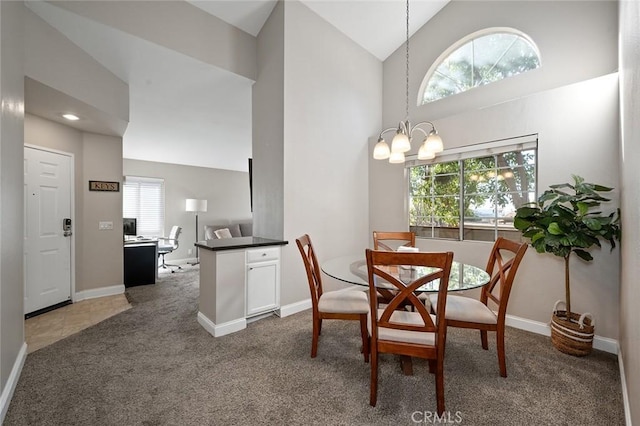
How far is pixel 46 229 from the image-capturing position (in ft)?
10.7

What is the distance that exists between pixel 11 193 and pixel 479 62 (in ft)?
15.7

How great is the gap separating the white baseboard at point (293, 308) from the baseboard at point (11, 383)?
199 cm

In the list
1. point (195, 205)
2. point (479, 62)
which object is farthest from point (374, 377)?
point (195, 205)

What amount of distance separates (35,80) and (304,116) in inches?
96.0

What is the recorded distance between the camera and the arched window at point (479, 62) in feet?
9.98

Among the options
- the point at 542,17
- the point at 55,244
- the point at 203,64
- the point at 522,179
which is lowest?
the point at 55,244

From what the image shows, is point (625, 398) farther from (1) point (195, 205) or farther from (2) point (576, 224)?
(1) point (195, 205)

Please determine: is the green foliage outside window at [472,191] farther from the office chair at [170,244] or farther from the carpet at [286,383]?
the office chair at [170,244]

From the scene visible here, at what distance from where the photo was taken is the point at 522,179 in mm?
2881

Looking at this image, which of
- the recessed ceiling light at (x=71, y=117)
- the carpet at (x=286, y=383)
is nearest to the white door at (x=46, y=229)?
the recessed ceiling light at (x=71, y=117)

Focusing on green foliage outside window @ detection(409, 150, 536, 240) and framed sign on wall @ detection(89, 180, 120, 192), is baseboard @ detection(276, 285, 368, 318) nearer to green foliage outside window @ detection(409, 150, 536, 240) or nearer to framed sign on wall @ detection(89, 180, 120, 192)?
green foliage outside window @ detection(409, 150, 536, 240)

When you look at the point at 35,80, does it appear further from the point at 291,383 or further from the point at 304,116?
the point at 291,383

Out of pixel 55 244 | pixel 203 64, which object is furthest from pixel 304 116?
pixel 55 244

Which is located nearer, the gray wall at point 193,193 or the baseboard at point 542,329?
the baseboard at point 542,329
